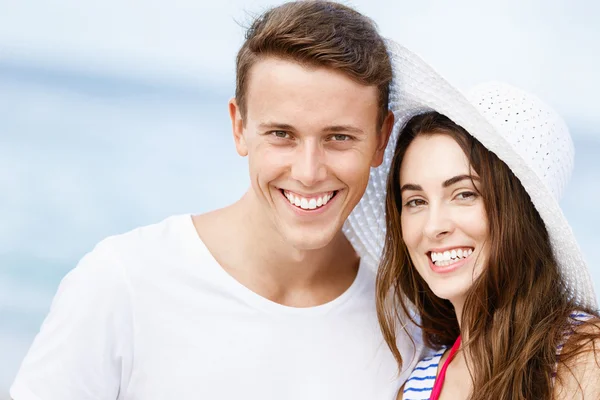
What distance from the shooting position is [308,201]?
2.54 metres

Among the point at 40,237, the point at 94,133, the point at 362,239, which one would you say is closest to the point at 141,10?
the point at 94,133

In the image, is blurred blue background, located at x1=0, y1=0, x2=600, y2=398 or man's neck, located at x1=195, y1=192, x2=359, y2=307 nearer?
man's neck, located at x1=195, y1=192, x2=359, y2=307

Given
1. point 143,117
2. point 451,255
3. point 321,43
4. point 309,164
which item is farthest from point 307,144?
point 143,117

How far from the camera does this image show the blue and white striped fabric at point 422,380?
8.88 ft

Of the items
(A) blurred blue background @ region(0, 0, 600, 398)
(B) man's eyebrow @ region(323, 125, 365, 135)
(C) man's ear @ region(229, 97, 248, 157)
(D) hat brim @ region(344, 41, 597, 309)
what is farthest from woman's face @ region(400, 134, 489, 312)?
(A) blurred blue background @ region(0, 0, 600, 398)

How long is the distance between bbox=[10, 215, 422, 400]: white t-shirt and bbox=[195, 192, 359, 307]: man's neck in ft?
0.16

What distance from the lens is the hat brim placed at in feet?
7.90

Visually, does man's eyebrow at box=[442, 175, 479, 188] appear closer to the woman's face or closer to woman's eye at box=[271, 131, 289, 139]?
the woman's face

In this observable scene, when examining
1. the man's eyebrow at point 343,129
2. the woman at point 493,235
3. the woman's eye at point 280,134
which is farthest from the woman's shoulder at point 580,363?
the woman's eye at point 280,134

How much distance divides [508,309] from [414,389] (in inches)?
15.7

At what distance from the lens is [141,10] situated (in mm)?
8844

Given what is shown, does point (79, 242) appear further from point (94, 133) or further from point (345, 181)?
point (345, 181)

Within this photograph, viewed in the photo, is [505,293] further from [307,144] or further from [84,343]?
[84,343]

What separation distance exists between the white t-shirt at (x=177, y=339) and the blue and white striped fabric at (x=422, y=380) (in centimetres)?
8
